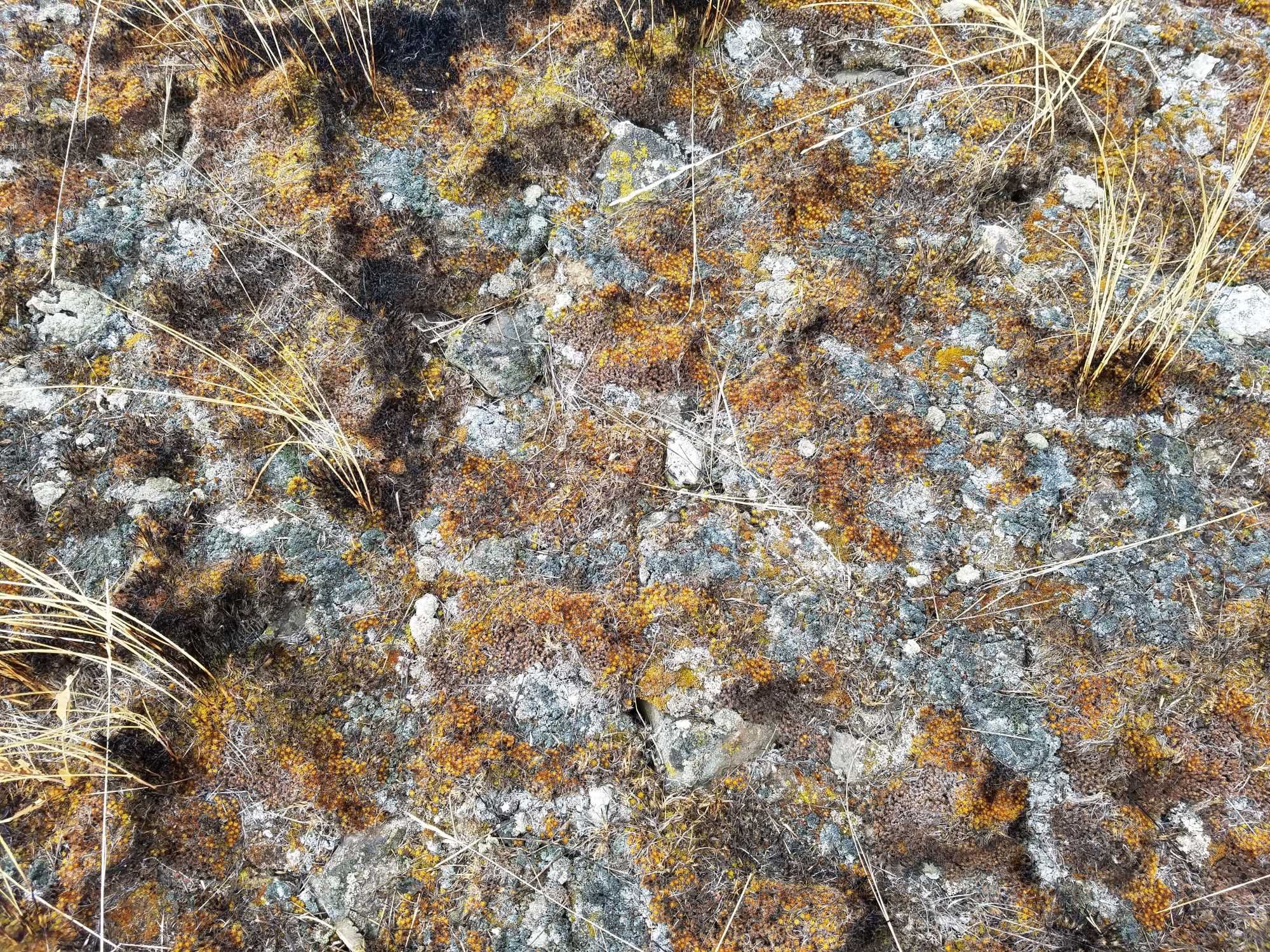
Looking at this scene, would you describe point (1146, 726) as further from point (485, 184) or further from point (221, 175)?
point (221, 175)

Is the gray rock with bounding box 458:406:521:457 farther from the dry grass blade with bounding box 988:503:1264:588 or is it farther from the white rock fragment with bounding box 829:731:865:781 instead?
the dry grass blade with bounding box 988:503:1264:588

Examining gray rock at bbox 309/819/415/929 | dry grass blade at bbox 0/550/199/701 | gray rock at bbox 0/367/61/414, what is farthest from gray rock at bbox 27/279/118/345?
gray rock at bbox 309/819/415/929

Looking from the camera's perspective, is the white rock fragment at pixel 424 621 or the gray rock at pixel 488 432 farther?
the gray rock at pixel 488 432

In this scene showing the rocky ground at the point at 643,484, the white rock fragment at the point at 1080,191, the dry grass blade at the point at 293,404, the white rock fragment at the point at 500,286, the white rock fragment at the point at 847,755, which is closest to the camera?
the rocky ground at the point at 643,484

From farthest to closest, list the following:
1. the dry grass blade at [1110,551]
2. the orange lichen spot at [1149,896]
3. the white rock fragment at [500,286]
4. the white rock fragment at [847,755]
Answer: the white rock fragment at [500,286]
the dry grass blade at [1110,551]
the white rock fragment at [847,755]
the orange lichen spot at [1149,896]

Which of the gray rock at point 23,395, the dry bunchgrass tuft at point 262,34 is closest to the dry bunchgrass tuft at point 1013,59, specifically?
the dry bunchgrass tuft at point 262,34

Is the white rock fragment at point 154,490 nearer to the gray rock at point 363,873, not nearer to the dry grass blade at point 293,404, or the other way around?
the dry grass blade at point 293,404

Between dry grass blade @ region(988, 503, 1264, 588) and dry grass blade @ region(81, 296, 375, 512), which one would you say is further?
dry grass blade @ region(81, 296, 375, 512)
